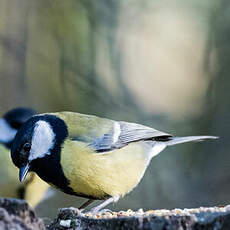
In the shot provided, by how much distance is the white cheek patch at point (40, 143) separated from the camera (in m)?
2.46

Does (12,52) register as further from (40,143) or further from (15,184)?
(40,143)

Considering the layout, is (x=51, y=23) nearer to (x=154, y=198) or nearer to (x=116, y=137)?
(x=154, y=198)

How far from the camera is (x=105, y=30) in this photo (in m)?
5.16

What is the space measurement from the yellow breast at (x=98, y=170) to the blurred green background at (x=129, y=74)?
2.13 meters

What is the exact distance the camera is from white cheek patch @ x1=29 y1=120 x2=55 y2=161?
2.46 meters

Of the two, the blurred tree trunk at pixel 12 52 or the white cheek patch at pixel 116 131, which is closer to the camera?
the white cheek patch at pixel 116 131

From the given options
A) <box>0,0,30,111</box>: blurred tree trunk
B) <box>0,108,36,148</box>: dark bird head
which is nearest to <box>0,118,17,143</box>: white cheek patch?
<box>0,108,36,148</box>: dark bird head

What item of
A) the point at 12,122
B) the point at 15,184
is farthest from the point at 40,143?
the point at 12,122

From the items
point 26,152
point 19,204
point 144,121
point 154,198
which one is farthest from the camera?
point 144,121

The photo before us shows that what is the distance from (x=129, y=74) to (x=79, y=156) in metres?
3.02

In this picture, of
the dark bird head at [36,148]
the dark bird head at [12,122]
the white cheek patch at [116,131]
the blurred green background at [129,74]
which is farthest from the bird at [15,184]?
the dark bird head at [36,148]

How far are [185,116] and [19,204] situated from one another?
13.0 feet

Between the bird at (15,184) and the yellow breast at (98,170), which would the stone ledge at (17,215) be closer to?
the yellow breast at (98,170)

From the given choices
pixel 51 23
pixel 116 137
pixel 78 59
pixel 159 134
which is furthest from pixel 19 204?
pixel 51 23
